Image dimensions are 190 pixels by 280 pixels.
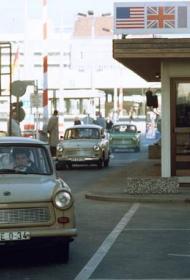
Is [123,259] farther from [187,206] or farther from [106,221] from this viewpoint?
[187,206]

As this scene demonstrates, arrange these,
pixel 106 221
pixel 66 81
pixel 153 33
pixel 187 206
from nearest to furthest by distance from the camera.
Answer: pixel 106 221 → pixel 187 206 → pixel 153 33 → pixel 66 81

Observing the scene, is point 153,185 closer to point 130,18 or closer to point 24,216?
point 130,18

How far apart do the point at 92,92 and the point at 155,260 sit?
42329mm

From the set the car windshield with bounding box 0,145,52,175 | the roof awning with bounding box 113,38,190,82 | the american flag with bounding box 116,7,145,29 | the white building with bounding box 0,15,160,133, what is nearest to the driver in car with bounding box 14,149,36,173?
the car windshield with bounding box 0,145,52,175

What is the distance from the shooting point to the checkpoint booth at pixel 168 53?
16.2 metres

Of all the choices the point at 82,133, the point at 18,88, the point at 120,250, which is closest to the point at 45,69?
the point at 82,133

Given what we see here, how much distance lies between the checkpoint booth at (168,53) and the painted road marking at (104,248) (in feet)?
13.0

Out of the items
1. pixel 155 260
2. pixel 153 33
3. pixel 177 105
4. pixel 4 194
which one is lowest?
pixel 155 260

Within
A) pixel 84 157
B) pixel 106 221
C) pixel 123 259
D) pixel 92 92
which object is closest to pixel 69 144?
pixel 84 157

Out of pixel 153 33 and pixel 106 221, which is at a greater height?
pixel 153 33

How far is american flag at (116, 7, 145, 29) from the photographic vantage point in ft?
54.3

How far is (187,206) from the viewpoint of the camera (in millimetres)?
14594

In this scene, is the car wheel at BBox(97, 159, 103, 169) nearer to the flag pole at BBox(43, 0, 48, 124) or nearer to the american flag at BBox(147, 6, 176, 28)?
the flag pole at BBox(43, 0, 48, 124)

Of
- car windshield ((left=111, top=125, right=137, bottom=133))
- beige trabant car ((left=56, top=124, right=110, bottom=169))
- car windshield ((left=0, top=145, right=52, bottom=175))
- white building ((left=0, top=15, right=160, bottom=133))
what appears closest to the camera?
car windshield ((left=0, top=145, right=52, bottom=175))
